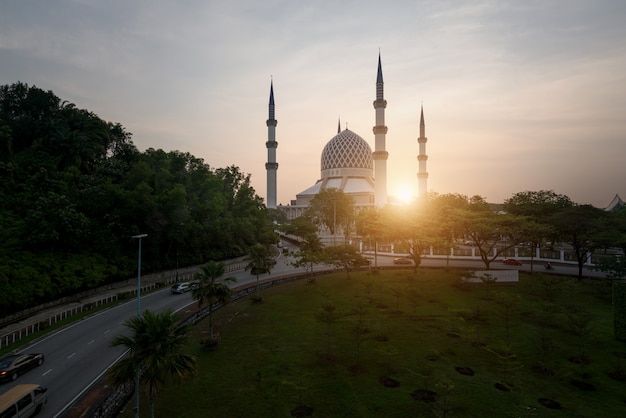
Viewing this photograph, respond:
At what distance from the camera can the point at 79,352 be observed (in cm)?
2175

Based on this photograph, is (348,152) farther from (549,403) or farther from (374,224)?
(549,403)

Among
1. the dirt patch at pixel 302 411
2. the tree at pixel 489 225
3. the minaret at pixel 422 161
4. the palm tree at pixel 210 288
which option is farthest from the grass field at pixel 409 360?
the minaret at pixel 422 161

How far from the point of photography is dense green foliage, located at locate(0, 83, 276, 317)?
31781mm

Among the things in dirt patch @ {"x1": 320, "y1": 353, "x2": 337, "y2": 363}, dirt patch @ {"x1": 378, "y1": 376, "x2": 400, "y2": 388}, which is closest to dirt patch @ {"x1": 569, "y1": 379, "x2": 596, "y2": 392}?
dirt patch @ {"x1": 378, "y1": 376, "x2": 400, "y2": 388}

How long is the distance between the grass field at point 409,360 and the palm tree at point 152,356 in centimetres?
304

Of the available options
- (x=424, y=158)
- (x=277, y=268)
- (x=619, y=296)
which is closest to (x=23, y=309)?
(x=277, y=268)

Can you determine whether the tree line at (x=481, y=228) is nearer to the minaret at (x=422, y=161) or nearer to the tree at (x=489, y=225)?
the tree at (x=489, y=225)

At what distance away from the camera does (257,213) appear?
6100 cm

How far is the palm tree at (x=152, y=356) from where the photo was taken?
12.8m

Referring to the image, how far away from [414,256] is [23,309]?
3680 cm

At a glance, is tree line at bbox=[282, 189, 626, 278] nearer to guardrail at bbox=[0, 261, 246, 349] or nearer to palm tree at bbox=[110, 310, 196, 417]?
guardrail at bbox=[0, 261, 246, 349]

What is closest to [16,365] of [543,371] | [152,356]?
[152,356]

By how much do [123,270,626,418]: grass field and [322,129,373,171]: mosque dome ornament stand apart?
7894 centimetres

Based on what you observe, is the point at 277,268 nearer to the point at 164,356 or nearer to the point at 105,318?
the point at 105,318
